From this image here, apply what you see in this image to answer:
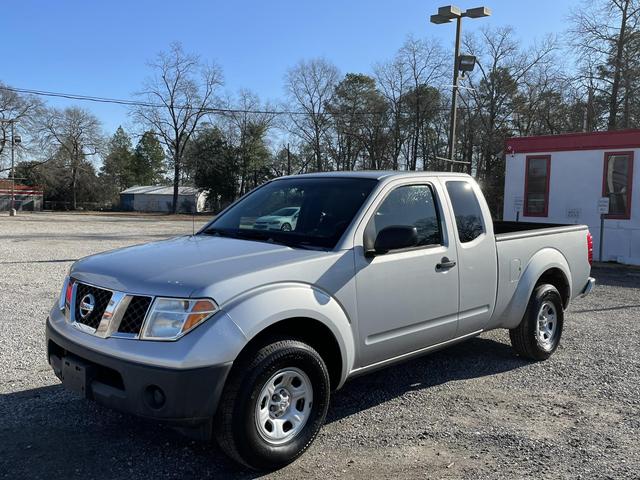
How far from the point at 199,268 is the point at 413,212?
6.32 ft

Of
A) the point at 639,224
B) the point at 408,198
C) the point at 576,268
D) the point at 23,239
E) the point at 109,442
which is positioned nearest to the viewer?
the point at 109,442

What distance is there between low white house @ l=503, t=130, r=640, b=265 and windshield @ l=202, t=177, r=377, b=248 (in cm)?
1281

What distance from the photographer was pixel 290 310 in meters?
3.39

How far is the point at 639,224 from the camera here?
14.8 m

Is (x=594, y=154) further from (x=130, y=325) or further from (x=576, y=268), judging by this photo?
(x=130, y=325)

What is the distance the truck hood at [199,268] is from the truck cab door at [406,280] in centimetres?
40

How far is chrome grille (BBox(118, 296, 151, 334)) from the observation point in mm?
3176

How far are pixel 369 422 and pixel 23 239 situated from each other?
64.1 ft

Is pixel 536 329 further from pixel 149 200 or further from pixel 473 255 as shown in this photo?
pixel 149 200

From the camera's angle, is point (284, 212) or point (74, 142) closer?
point (284, 212)

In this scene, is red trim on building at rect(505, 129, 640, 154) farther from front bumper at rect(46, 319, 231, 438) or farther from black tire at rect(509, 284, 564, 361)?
front bumper at rect(46, 319, 231, 438)

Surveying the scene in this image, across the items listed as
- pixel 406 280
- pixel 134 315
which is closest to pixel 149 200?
pixel 406 280

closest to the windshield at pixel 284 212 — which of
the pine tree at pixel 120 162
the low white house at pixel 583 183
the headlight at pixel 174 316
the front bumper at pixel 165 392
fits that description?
the headlight at pixel 174 316

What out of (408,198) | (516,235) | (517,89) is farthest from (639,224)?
(517,89)
